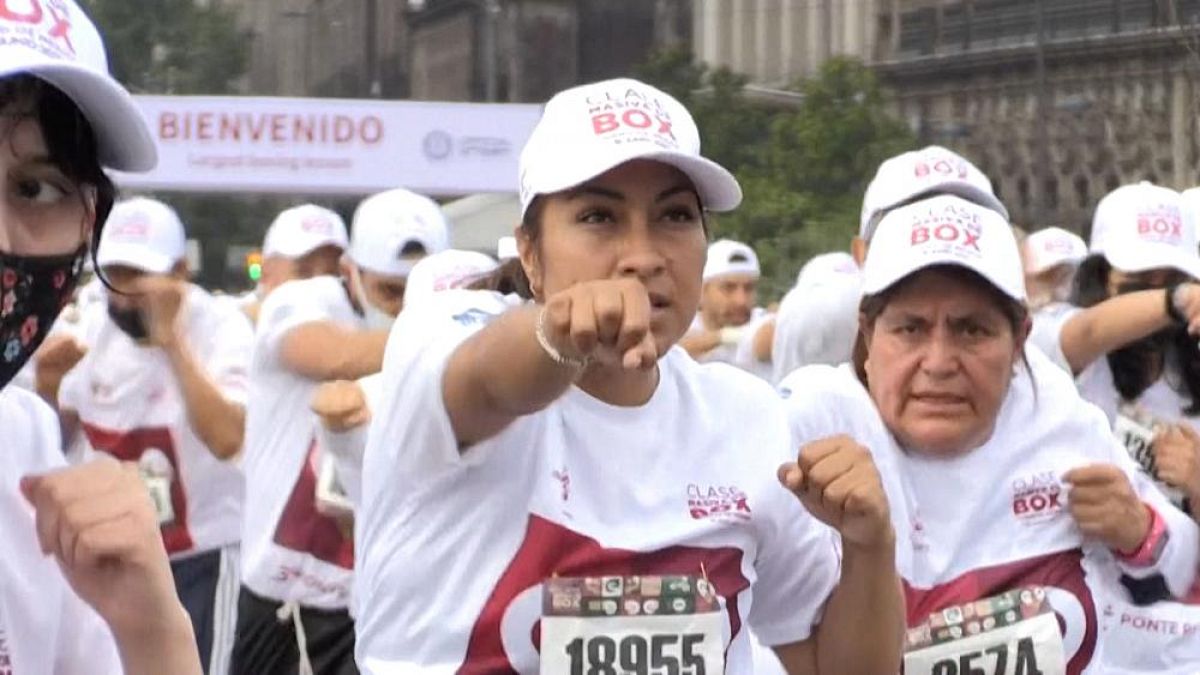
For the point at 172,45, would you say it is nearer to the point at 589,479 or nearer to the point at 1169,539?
the point at 1169,539

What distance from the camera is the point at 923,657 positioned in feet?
15.4

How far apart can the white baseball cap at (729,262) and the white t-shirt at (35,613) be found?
1275cm

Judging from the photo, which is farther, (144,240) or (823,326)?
(144,240)

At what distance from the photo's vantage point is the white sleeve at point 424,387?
3680mm

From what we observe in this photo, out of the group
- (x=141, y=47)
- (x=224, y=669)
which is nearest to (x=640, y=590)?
(x=224, y=669)

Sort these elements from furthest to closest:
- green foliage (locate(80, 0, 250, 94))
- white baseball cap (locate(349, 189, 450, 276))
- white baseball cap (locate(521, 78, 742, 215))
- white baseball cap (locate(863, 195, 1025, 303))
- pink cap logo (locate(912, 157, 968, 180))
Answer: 1. green foliage (locate(80, 0, 250, 94))
2. white baseball cap (locate(349, 189, 450, 276))
3. pink cap logo (locate(912, 157, 968, 180))
4. white baseball cap (locate(863, 195, 1025, 303))
5. white baseball cap (locate(521, 78, 742, 215))

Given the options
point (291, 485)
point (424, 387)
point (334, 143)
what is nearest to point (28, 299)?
point (424, 387)

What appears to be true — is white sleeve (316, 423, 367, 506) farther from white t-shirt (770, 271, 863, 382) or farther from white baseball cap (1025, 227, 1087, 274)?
white baseball cap (1025, 227, 1087, 274)

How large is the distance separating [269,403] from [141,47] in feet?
123

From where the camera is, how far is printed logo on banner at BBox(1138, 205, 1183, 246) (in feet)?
25.1

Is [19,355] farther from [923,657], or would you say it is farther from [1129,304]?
[1129,304]

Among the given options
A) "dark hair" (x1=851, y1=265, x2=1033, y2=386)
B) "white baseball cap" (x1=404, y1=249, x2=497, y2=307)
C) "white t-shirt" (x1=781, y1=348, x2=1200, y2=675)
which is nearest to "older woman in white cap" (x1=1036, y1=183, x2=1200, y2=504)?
"white t-shirt" (x1=781, y1=348, x2=1200, y2=675)

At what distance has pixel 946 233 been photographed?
15.6 ft

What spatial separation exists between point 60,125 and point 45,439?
0.39m
